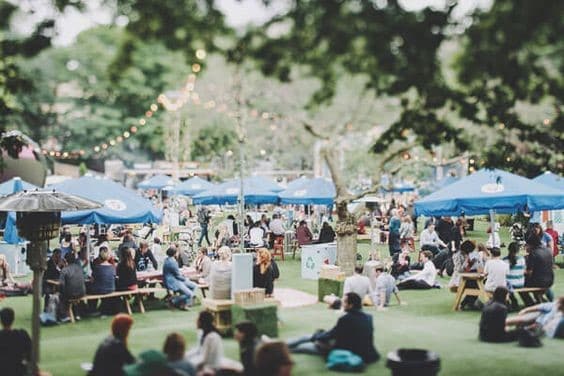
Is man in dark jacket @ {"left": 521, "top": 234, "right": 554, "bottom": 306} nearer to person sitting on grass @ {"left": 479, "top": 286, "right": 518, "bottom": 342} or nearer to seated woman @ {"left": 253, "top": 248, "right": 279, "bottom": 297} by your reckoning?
person sitting on grass @ {"left": 479, "top": 286, "right": 518, "bottom": 342}

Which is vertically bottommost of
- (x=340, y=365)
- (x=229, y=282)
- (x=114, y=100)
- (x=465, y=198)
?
(x=340, y=365)

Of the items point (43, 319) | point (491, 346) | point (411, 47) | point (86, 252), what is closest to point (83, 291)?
point (43, 319)

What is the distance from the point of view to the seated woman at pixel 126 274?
538 inches

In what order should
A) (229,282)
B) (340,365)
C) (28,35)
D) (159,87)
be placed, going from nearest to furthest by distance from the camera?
(28,35) < (340,365) < (229,282) < (159,87)

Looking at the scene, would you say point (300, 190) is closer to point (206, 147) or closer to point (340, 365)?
point (340, 365)

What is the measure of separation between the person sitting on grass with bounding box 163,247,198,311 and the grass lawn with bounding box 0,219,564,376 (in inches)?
11.2

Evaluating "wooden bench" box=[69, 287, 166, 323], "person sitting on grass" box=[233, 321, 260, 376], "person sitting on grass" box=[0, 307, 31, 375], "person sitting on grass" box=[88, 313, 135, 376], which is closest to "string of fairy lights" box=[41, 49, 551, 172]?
"person sitting on grass" box=[233, 321, 260, 376]

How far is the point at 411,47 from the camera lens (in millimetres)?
6566

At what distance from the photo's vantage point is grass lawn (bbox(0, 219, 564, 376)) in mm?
9414

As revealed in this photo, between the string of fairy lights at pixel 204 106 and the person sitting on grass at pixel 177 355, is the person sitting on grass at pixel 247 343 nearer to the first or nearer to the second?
the person sitting on grass at pixel 177 355

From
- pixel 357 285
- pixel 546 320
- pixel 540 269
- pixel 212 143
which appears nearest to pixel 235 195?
pixel 357 285

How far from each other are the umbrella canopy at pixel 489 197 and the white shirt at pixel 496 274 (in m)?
2.39

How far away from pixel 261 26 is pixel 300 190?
1585cm

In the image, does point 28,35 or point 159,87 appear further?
point 159,87
